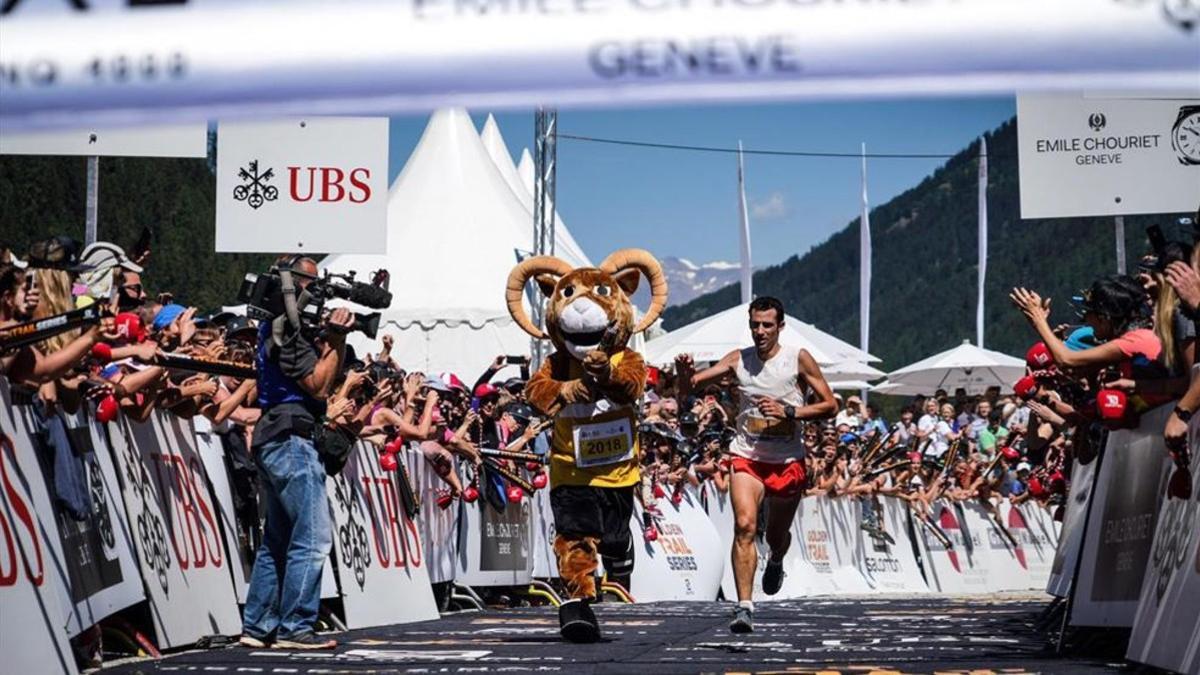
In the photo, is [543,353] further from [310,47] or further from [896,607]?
[310,47]

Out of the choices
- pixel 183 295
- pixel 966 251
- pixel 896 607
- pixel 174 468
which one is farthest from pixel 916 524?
pixel 966 251

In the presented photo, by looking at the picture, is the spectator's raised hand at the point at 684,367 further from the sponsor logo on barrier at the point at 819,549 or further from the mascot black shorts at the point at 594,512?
the sponsor logo on barrier at the point at 819,549

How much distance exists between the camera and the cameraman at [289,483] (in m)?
10.1

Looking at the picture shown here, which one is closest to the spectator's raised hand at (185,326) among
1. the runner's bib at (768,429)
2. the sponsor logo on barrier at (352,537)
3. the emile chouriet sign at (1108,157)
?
the sponsor logo on barrier at (352,537)

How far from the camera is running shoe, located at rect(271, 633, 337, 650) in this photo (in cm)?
991

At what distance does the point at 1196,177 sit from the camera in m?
15.5

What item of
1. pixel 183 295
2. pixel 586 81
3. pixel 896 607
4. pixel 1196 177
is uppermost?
pixel 183 295

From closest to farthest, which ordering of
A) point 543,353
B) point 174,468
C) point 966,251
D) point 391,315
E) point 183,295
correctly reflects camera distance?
point 174,468
point 543,353
point 391,315
point 183,295
point 966,251

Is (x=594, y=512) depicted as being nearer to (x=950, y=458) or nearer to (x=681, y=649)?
(x=681, y=649)

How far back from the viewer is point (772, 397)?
1234 cm

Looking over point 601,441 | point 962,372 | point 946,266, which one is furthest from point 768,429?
point 946,266

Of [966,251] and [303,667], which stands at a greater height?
[966,251]

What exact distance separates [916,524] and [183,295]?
30.3 meters

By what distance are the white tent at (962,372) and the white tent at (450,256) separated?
27.1 feet
